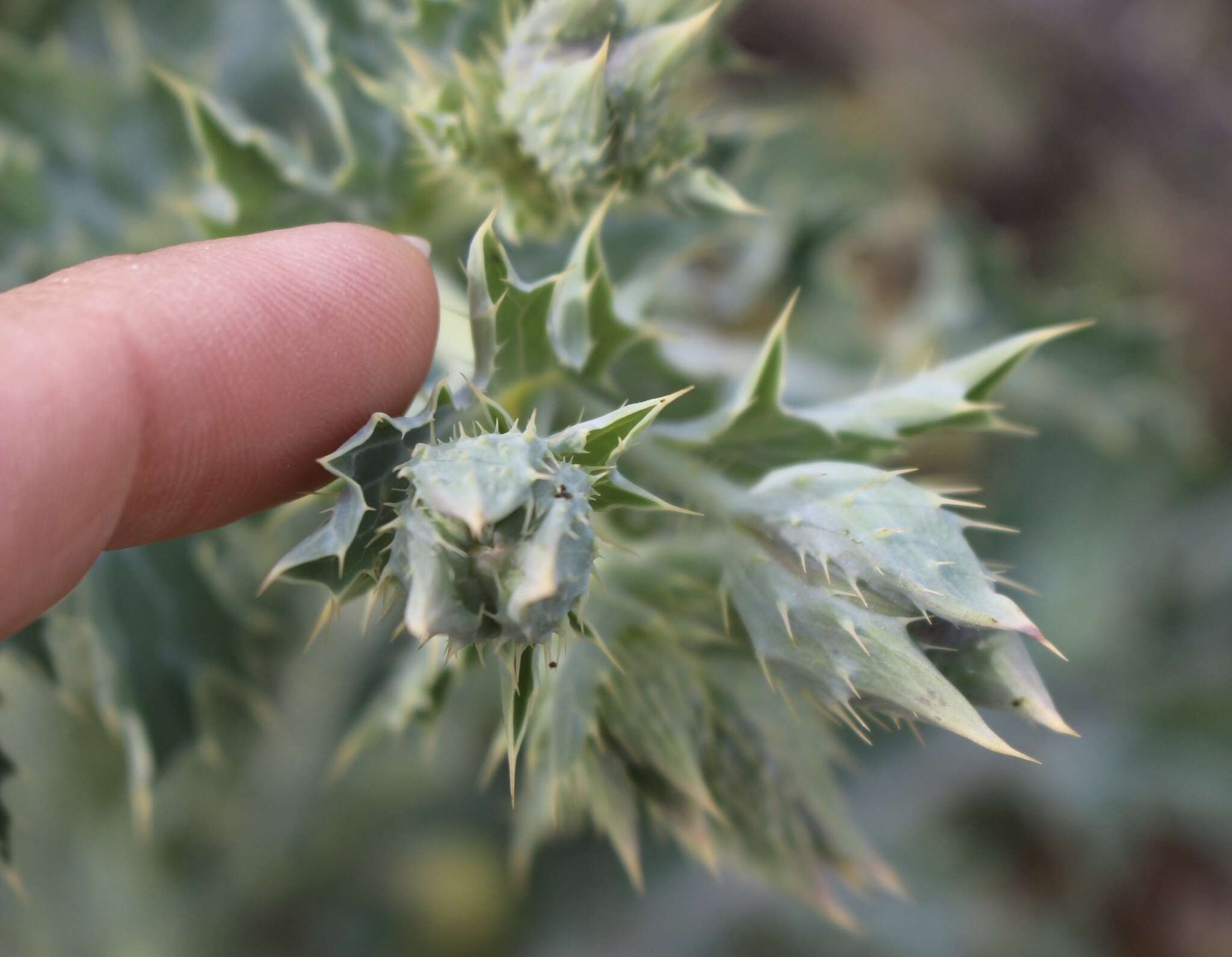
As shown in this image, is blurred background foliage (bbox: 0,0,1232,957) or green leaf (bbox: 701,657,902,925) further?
blurred background foliage (bbox: 0,0,1232,957)

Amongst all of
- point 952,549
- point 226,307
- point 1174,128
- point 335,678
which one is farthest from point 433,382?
point 1174,128

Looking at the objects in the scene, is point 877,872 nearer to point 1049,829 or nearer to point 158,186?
point 158,186

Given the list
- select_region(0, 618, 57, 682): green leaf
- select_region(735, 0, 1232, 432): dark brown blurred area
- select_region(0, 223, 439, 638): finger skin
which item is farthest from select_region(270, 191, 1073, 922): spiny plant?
select_region(735, 0, 1232, 432): dark brown blurred area

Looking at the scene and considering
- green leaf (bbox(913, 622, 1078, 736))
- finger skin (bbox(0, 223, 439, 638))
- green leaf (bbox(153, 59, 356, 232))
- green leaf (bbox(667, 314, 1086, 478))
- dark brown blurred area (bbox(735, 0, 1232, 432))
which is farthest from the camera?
dark brown blurred area (bbox(735, 0, 1232, 432))

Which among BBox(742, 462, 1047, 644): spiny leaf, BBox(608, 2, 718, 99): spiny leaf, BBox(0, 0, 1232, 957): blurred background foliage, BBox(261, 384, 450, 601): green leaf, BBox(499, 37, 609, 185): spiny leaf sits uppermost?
BBox(608, 2, 718, 99): spiny leaf

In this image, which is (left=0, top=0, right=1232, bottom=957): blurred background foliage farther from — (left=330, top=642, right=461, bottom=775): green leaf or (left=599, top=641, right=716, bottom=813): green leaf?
(left=599, top=641, right=716, bottom=813): green leaf

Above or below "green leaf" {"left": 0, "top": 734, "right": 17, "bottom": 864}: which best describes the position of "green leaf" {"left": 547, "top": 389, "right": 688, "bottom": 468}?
above

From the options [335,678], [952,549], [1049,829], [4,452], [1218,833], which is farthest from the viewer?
[1049,829]
